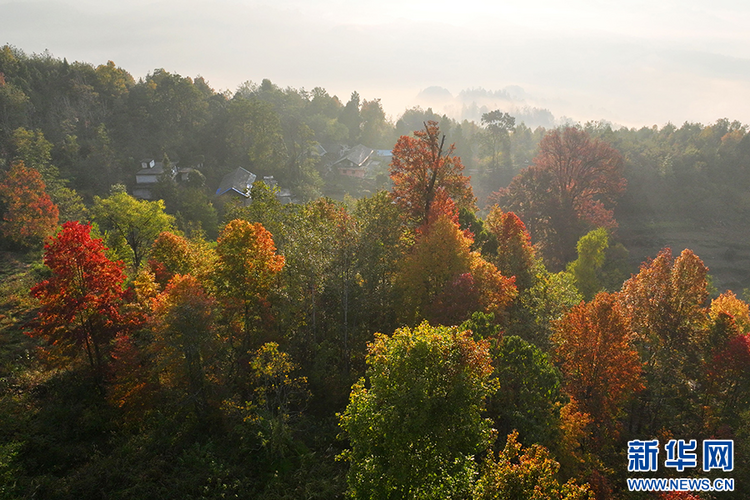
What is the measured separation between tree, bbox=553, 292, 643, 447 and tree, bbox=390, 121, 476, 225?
15885 mm

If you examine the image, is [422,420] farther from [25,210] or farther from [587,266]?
[25,210]

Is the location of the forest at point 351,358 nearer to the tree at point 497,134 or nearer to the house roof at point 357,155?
the house roof at point 357,155

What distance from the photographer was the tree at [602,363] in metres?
21.7

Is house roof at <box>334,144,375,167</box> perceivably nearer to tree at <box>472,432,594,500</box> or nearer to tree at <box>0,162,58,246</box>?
tree at <box>0,162,58,246</box>

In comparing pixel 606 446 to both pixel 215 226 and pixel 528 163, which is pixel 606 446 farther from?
pixel 528 163

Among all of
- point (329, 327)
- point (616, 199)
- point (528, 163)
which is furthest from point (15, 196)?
point (528, 163)

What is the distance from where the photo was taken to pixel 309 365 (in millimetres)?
25625

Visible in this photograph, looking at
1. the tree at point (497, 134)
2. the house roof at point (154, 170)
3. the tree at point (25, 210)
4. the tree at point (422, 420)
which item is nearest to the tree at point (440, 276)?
the tree at point (422, 420)

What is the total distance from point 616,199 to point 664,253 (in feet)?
182

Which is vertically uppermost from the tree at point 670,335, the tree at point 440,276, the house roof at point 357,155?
the house roof at point 357,155

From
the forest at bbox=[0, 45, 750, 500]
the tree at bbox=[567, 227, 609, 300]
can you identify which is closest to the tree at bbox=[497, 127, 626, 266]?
the tree at bbox=[567, 227, 609, 300]

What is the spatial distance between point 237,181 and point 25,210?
2896 cm

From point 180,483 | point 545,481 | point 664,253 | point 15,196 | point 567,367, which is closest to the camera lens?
point 545,481

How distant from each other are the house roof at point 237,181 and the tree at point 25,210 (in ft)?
79.6
